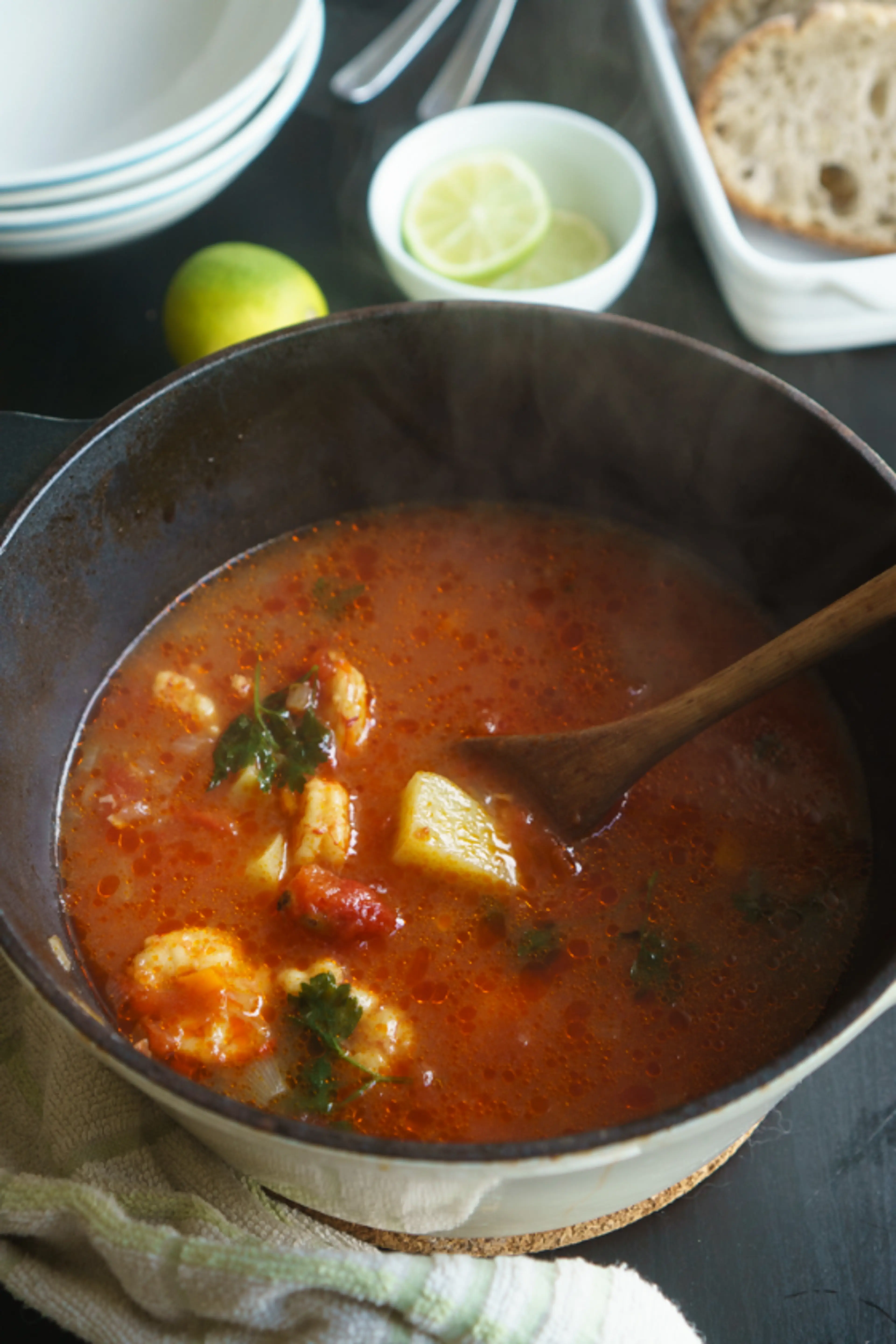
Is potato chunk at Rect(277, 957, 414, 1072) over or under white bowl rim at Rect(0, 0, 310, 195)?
under

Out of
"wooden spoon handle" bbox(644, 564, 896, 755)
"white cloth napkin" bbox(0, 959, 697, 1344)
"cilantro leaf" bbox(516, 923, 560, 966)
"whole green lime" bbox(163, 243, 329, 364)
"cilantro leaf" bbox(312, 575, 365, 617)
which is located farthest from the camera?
"whole green lime" bbox(163, 243, 329, 364)

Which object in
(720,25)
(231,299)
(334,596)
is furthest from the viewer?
Result: (720,25)

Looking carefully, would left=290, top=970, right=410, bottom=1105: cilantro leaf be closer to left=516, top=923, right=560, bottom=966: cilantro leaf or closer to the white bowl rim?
left=516, top=923, right=560, bottom=966: cilantro leaf

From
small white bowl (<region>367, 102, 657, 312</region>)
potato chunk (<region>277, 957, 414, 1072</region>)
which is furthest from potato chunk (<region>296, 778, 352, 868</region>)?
small white bowl (<region>367, 102, 657, 312</region>)

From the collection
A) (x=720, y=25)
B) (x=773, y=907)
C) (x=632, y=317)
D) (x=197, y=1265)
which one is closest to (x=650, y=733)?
Answer: (x=773, y=907)

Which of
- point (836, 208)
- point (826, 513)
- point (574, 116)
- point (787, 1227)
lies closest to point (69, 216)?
point (574, 116)

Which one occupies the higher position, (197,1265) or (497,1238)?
(197,1265)

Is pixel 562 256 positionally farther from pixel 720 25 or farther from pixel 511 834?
pixel 511 834
